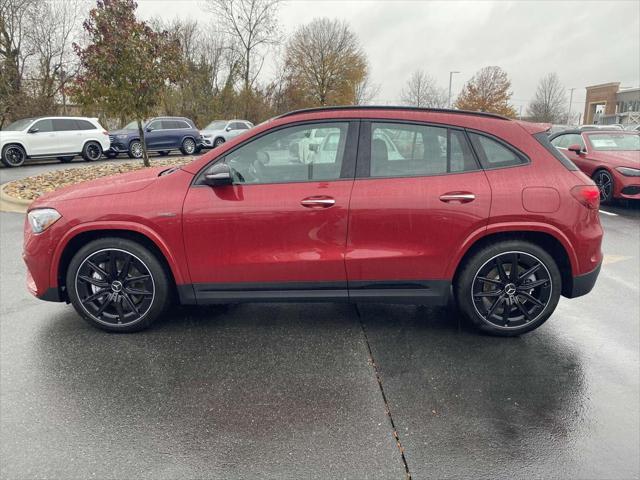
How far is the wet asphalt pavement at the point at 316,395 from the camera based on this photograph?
89.4 inches

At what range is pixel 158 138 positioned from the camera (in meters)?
19.7

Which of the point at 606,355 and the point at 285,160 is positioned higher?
the point at 285,160

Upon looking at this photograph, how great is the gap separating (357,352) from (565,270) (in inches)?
70.5

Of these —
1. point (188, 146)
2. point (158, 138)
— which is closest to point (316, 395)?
point (158, 138)

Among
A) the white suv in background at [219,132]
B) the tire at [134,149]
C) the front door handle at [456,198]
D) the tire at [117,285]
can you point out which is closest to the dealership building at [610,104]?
the white suv in background at [219,132]

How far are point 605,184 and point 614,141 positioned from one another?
4.52ft

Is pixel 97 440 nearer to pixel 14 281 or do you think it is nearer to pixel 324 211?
pixel 324 211

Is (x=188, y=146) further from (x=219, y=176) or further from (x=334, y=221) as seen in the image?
(x=334, y=221)

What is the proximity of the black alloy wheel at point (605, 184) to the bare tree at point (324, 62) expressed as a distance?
3461 centimetres

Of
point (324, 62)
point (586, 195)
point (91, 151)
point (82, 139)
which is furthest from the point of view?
point (324, 62)

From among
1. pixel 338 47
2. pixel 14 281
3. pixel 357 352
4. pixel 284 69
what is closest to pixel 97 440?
pixel 357 352

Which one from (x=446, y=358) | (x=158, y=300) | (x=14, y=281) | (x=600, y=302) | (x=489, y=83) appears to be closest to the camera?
(x=446, y=358)

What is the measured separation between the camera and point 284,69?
127 feet

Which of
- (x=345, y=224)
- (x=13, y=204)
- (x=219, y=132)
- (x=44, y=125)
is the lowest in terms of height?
(x=13, y=204)
